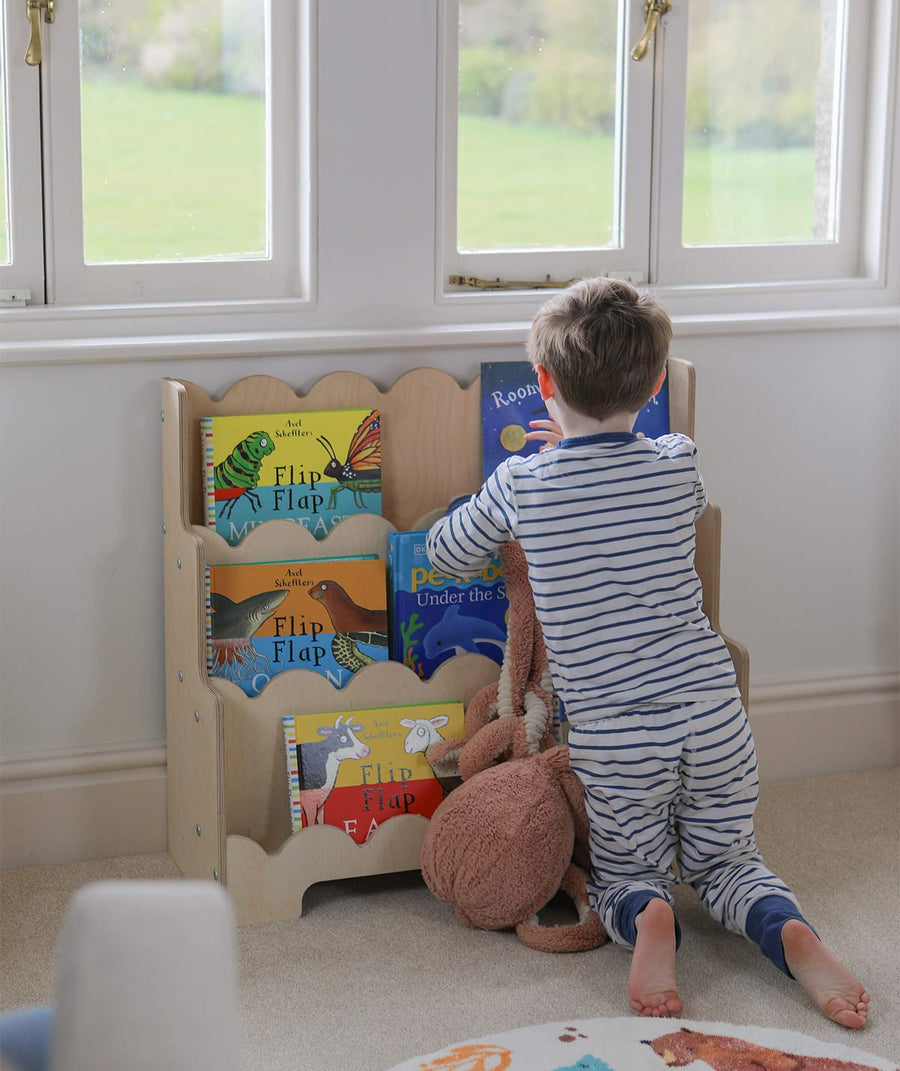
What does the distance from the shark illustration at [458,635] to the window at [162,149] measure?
521 millimetres

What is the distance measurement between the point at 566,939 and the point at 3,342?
3.44ft

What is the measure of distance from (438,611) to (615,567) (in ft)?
1.03

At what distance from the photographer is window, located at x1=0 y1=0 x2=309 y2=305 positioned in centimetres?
172

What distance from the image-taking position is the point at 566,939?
63.3 inches

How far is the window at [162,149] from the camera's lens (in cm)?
172

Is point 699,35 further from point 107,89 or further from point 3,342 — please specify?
point 3,342

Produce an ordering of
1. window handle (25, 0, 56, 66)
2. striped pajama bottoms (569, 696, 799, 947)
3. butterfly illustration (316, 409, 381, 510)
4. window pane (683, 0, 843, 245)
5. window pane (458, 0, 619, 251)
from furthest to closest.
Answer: window pane (683, 0, 843, 245) < window pane (458, 0, 619, 251) < butterfly illustration (316, 409, 381, 510) < window handle (25, 0, 56, 66) < striped pajama bottoms (569, 696, 799, 947)

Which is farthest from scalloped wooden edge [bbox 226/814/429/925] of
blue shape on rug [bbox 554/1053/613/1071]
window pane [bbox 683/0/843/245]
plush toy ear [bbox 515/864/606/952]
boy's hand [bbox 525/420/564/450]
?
window pane [bbox 683/0/843/245]

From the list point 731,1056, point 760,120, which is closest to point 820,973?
point 731,1056

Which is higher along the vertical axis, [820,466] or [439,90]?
[439,90]

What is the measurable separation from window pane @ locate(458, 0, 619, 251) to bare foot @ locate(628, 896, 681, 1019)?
3.27 feet

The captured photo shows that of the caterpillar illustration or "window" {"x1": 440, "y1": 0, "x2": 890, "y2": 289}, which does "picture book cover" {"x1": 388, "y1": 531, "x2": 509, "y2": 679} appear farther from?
"window" {"x1": 440, "y1": 0, "x2": 890, "y2": 289}

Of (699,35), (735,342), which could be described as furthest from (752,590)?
(699,35)

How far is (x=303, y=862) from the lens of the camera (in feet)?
5.52
